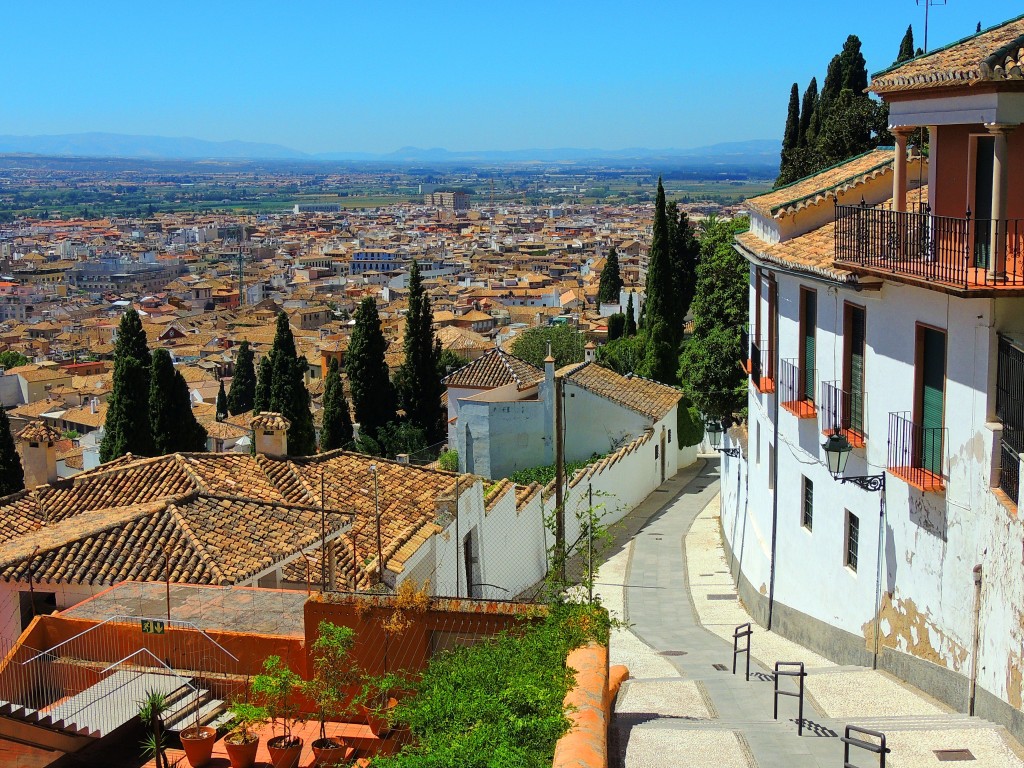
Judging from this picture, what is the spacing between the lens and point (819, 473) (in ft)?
47.8

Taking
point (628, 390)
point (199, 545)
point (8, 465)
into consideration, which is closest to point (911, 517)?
point (199, 545)

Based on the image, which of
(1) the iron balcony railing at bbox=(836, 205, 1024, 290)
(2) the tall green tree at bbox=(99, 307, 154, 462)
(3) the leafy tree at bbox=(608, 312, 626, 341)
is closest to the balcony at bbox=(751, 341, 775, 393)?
(1) the iron balcony railing at bbox=(836, 205, 1024, 290)

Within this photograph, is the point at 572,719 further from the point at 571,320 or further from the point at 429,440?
the point at 571,320

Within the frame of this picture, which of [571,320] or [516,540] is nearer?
[516,540]

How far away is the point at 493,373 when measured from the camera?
32.5 m

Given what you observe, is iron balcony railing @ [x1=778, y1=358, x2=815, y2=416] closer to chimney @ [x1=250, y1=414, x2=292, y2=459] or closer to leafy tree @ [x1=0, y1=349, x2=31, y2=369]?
chimney @ [x1=250, y1=414, x2=292, y2=459]

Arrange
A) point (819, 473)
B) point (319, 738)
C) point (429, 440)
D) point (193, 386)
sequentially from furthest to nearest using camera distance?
point (193, 386) < point (429, 440) < point (819, 473) < point (319, 738)

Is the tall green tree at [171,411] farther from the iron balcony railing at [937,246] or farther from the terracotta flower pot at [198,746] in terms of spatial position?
the terracotta flower pot at [198,746]

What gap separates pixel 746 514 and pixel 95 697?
12.6 metres

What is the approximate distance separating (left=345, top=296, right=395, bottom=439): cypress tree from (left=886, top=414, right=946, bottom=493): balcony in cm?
2512

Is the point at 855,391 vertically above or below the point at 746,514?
above

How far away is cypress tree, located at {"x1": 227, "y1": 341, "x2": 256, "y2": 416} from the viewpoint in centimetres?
6272

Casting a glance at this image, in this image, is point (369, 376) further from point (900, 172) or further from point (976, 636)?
point (976, 636)

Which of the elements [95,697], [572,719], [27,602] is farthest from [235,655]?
[27,602]
